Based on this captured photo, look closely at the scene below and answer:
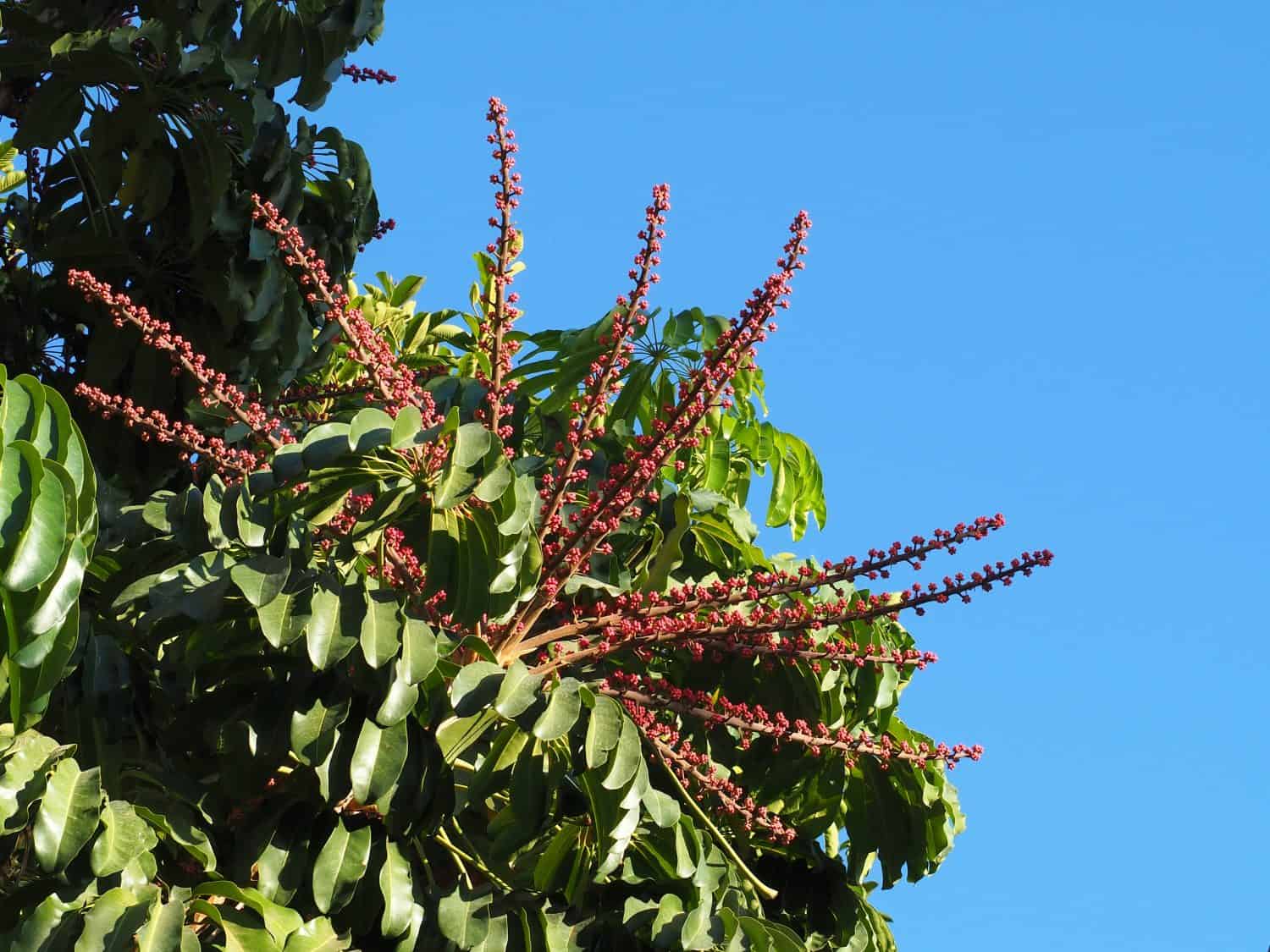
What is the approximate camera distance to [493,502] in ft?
8.98

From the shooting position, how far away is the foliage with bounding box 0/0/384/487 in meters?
3.78

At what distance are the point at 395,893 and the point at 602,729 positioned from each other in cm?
51

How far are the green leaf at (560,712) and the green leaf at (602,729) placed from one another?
0.12 feet

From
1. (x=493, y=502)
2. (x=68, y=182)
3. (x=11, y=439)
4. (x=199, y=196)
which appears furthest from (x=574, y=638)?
(x=68, y=182)

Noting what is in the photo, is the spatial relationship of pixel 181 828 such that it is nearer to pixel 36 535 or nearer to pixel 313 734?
pixel 313 734

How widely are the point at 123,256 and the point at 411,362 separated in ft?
3.61

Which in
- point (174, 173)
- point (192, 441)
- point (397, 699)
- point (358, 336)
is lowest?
point (397, 699)

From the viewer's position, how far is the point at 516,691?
264cm

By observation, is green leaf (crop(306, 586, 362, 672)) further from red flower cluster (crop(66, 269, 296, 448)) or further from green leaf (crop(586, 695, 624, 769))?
green leaf (crop(586, 695, 624, 769))

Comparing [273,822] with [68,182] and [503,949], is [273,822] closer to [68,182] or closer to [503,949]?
[503,949]

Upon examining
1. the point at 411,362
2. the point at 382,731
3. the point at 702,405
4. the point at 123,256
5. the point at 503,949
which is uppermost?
the point at 411,362

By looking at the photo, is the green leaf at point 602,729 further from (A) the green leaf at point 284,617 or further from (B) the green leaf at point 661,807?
(A) the green leaf at point 284,617

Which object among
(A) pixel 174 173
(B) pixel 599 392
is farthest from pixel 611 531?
(A) pixel 174 173

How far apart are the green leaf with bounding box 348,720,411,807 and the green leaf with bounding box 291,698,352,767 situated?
49 mm
